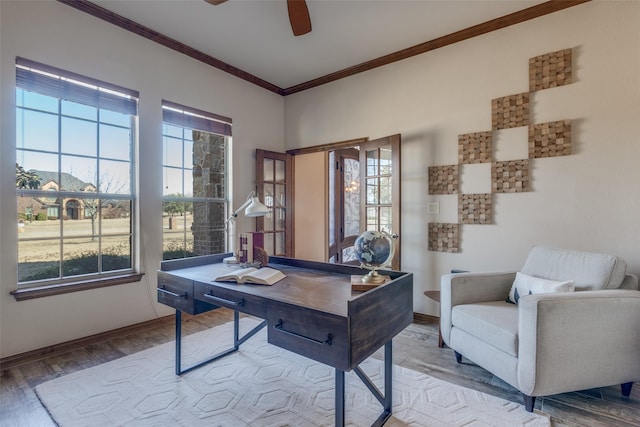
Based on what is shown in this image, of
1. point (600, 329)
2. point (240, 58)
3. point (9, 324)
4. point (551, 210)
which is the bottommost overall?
point (9, 324)

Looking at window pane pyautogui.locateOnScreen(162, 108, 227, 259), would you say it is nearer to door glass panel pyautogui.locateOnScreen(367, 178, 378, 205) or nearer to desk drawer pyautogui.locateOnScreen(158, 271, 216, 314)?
desk drawer pyautogui.locateOnScreen(158, 271, 216, 314)

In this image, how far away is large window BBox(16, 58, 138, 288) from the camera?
8.10ft

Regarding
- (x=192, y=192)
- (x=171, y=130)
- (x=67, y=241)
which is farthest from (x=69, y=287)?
(x=171, y=130)

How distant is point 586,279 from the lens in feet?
6.77

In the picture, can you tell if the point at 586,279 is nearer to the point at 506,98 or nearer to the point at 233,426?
the point at 506,98

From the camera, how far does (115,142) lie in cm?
299

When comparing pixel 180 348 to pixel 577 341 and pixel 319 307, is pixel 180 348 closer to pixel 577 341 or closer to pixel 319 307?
pixel 319 307

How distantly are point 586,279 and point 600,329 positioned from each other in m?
0.39

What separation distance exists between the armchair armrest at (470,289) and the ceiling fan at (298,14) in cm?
221

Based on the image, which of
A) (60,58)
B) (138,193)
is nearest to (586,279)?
(138,193)

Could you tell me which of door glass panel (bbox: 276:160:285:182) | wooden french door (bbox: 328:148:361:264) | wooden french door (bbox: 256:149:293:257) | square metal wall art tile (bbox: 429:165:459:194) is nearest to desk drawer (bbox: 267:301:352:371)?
square metal wall art tile (bbox: 429:165:459:194)

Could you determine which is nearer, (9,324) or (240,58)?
(9,324)

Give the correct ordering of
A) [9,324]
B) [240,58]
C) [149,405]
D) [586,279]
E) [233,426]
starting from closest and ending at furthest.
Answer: [233,426], [149,405], [586,279], [9,324], [240,58]

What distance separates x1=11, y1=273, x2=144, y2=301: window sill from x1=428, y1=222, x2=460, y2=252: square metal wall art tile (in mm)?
3031
